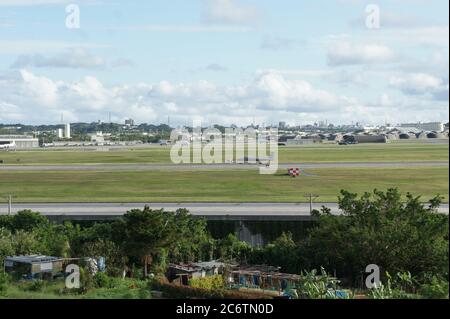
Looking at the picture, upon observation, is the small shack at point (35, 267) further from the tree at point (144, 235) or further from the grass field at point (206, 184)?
the grass field at point (206, 184)

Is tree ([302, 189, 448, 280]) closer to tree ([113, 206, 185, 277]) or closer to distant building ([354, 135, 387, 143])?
tree ([113, 206, 185, 277])

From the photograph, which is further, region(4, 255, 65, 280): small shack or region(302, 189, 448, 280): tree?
region(4, 255, 65, 280): small shack

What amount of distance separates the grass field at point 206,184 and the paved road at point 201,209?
12.3 ft

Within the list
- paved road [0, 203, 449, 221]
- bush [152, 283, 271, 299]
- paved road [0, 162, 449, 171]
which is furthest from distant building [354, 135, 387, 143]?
Result: bush [152, 283, 271, 299]

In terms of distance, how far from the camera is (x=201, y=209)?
42.8 metres

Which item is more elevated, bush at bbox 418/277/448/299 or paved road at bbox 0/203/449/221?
bush at bbox 418/277/448/299

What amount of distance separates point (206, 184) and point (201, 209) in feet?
67.7

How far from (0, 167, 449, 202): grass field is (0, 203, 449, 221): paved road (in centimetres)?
376

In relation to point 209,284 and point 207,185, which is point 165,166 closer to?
point 207,185

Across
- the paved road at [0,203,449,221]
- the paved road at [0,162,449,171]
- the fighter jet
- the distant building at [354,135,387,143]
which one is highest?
the distant building at [354,135,387,143]

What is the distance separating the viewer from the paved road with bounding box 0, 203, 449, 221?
3822 centimetres

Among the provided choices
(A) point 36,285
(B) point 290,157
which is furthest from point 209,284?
(B) point 290,157

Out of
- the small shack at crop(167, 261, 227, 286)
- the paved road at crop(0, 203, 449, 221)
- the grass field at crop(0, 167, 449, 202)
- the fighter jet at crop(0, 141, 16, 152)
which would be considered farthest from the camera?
the fighter jet at crop(0, 141, 16, 152)

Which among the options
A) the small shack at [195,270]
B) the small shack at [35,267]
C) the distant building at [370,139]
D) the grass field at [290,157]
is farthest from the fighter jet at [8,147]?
the small shack at [195,270]
